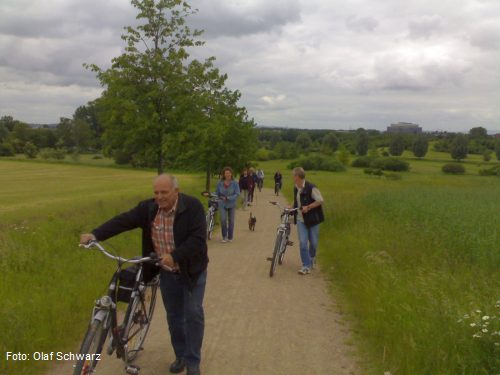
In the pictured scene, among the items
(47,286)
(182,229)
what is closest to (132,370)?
(182,229)

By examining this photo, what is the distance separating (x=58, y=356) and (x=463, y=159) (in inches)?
4537

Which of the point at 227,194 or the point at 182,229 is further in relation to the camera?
the point at 227,194

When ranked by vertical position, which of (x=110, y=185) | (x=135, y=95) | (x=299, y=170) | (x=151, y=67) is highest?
(x=151, y=67)

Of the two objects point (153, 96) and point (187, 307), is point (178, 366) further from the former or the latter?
point (153, 96)

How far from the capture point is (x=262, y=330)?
5.90 meters

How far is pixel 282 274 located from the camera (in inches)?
356

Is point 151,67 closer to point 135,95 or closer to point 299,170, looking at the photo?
point 135,95

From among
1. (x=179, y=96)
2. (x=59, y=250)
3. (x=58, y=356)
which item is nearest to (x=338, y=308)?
(x=58, y=356)

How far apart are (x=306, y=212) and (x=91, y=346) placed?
5.69m

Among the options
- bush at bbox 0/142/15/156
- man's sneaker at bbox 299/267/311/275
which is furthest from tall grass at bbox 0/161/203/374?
bush at bbox 0/142/15/156

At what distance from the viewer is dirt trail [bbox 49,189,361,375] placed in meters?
4.86

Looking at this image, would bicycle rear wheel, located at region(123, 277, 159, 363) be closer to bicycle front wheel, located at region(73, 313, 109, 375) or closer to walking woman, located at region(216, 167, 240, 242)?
bicycle front wheel, located at region(73, 313, 109, 375)

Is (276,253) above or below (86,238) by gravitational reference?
below

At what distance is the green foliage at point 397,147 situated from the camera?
114m
